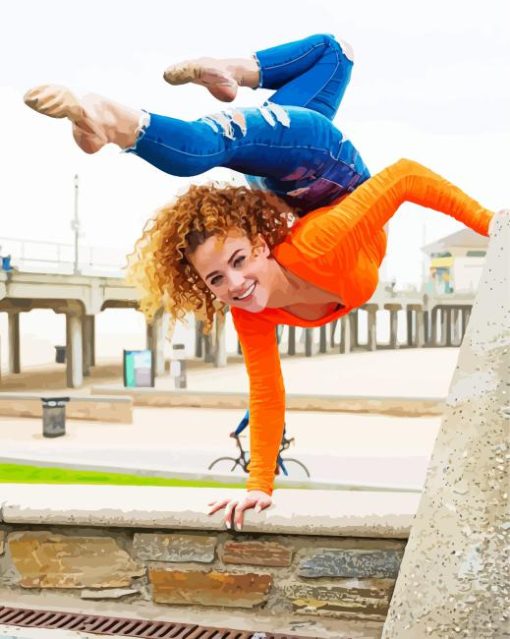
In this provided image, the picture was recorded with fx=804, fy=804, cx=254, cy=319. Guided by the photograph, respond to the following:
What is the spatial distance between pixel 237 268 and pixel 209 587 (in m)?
1.22

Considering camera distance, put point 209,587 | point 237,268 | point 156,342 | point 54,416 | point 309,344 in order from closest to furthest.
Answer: point 237,268, point 209,587, point 54,416, point 156,342, point 309,344

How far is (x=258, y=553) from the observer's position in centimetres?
296

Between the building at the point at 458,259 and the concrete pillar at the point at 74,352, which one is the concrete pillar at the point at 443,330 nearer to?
the building at the point at 458,259

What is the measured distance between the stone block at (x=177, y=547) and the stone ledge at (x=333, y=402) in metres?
10.5

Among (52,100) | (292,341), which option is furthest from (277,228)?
(292,341)

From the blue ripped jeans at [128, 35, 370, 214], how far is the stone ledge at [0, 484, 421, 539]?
3.63 feet

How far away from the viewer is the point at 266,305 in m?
2.85

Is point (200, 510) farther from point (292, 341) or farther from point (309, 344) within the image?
point (292, 341)

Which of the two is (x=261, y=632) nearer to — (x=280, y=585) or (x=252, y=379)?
(x=280, y=585)

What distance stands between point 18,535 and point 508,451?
192cm

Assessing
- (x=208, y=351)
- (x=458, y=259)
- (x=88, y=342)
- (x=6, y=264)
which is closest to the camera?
(x=6, y=264)

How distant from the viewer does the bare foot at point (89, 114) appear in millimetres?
2104

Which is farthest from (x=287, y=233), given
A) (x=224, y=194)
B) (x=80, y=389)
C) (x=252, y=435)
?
(x=80, y=389)

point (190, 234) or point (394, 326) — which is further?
point (394, 326)
